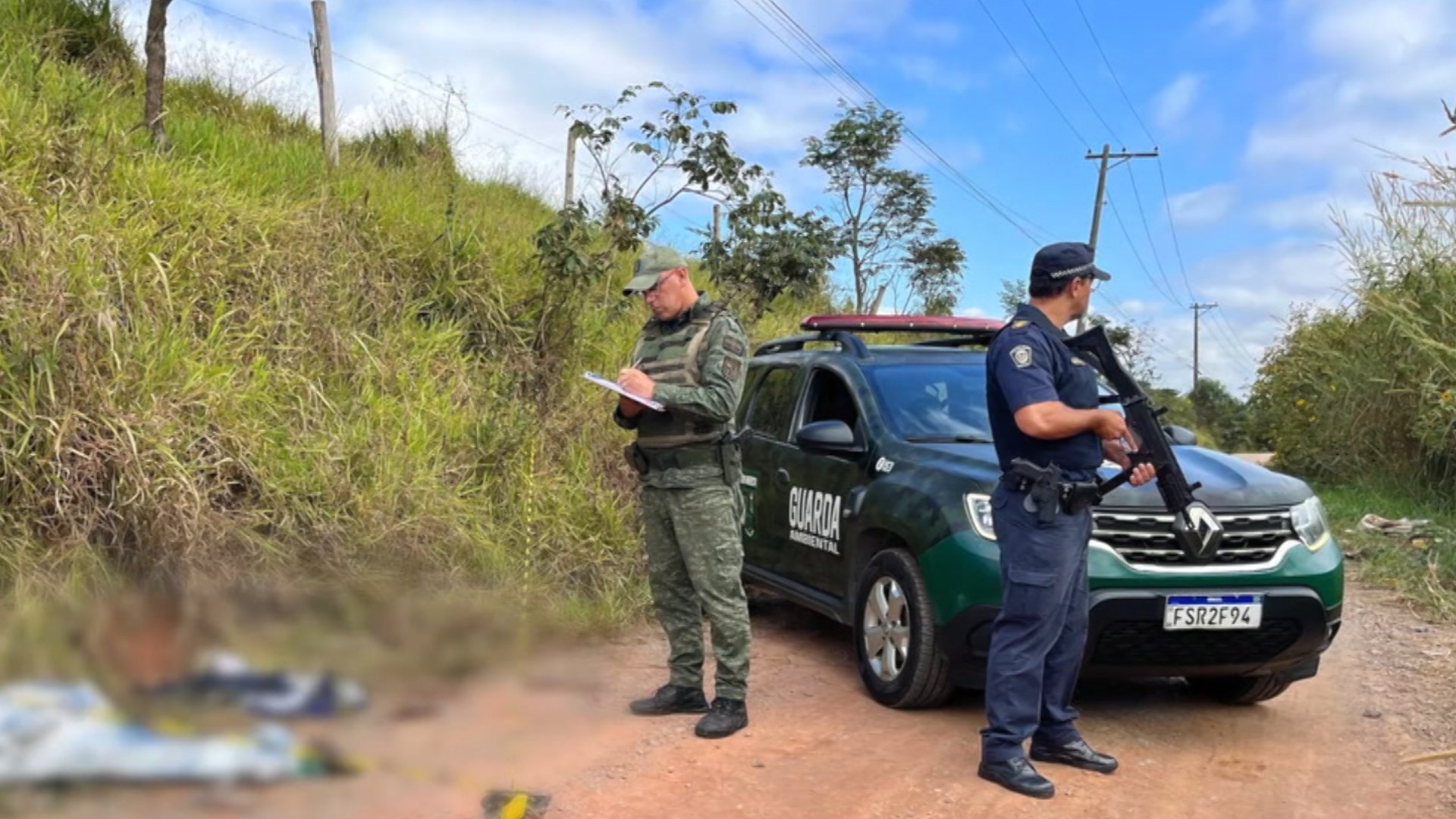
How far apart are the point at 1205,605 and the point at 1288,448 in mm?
13005

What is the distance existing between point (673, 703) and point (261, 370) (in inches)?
110

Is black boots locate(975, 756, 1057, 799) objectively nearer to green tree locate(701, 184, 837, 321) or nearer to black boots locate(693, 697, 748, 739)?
black boots locate(693, 697, 748, 739)

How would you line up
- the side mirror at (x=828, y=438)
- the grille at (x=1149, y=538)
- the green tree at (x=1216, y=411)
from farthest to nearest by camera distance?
the green tree at (x=1216, y=411) < the side mirror at (x=828, y=438) < the grille at (x=1149, y=538)

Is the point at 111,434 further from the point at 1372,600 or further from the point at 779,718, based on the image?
the point at 1372,600

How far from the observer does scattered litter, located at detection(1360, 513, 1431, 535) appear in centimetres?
896

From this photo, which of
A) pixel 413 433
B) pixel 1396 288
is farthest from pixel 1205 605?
pixel 1396 288

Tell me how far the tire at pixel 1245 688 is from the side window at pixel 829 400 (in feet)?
6.42

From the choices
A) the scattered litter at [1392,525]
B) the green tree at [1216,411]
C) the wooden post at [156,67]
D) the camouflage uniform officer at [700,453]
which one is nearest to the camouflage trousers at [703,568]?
the camouflage uniform officer at [700,453]

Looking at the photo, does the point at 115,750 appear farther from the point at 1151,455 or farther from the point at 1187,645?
the point at 1187,645

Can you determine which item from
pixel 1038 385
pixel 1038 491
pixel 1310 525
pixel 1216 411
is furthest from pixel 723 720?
pixel 1216 411

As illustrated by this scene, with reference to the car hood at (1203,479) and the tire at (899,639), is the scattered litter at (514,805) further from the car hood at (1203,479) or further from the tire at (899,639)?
the car hood at (1203,479)

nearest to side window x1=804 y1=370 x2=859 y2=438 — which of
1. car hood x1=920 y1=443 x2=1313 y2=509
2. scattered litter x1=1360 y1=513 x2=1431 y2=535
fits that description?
car hood x1=920 y1=443 x2=1313 y2=509

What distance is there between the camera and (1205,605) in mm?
3875

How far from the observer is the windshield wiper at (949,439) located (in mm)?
4785
